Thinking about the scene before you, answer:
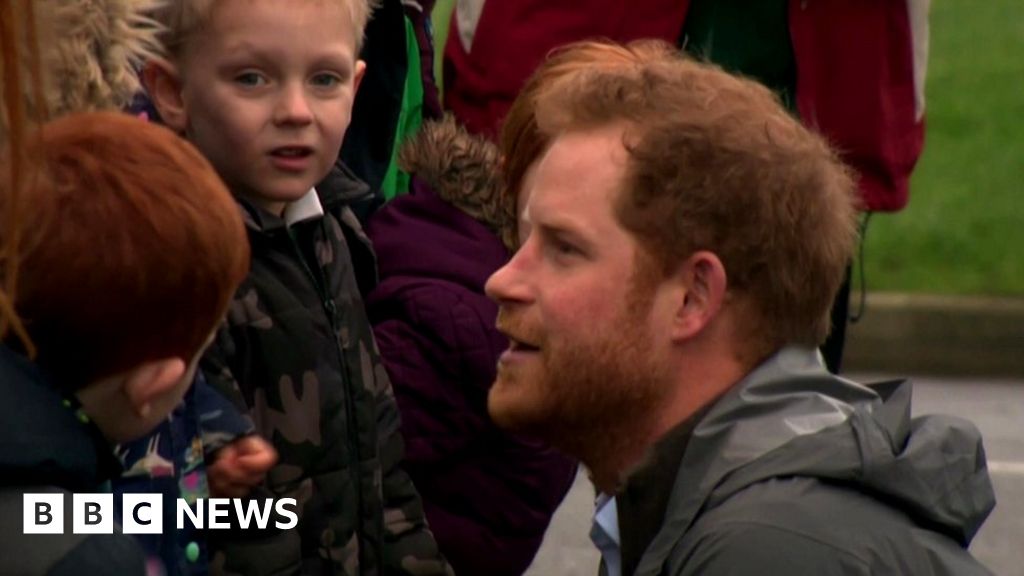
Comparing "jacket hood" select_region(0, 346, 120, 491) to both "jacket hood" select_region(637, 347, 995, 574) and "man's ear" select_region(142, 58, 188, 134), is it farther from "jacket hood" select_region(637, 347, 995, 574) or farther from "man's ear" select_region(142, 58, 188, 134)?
"man's ear" select_region(142, 58, 188, 134)

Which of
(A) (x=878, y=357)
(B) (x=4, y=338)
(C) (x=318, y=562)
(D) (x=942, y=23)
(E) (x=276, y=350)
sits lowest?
(D) (x=942, y=23)

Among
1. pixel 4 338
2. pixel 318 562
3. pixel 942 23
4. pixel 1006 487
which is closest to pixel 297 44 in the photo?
pixel 318 562

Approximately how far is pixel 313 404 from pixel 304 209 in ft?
1.00

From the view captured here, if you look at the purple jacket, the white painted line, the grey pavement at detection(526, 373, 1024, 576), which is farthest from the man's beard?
the white painted line

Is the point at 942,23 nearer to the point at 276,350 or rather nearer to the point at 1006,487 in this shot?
the point at 1006,487

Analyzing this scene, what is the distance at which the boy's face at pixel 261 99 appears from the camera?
11.3ft

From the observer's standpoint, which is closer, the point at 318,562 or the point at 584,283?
the point at 584,283

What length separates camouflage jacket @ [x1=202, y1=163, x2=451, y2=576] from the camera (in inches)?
131

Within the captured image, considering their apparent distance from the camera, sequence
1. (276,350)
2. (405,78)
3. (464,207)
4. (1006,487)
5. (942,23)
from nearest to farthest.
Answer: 1. (276,350)
2. (464,207)
3. (405,78)
4. (1006,487)
5. (942,23)

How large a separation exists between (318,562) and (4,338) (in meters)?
0.96

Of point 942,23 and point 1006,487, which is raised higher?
point 1006,487

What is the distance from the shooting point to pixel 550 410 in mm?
2916

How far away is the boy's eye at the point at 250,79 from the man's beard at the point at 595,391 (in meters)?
0.77

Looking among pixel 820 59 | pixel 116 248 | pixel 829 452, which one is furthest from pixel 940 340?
pixel 116 248
